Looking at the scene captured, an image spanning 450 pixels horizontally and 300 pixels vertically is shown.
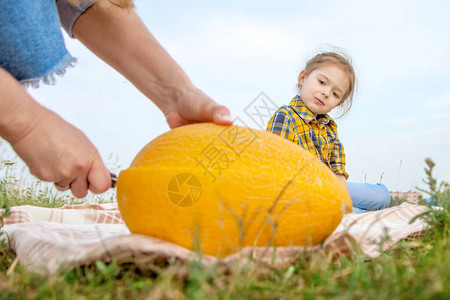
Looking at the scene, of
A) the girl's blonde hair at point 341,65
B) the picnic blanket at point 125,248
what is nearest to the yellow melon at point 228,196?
the picnic blanket at point 125,248

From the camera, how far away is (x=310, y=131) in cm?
434

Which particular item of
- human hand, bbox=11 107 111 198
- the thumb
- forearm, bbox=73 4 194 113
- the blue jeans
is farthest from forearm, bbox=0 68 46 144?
the blue jeans

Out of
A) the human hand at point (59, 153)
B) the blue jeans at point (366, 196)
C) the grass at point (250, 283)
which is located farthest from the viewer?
the blue jeans at point (366, 196)

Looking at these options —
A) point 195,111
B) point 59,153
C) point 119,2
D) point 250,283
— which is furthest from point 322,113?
point 250,283

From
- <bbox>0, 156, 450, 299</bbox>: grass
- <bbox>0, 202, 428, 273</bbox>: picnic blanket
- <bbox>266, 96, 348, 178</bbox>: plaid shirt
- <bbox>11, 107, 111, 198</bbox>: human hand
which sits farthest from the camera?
<bbox>266, 96, 348, 178</bbox>: plaid shirt

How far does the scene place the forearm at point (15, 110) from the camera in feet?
5.33

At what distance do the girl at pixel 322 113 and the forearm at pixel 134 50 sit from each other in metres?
1.83

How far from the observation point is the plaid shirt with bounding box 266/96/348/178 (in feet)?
13.5

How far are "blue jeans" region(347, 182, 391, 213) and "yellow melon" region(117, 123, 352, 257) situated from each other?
3.51 m

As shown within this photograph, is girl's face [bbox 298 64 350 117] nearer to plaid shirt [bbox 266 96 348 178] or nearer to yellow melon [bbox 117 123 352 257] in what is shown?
plaid shirt [bbox 266 96 348 178]

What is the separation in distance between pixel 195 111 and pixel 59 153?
2.53 feet

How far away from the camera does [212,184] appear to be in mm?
1537

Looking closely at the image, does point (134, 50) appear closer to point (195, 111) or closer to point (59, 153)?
point (195, 111)

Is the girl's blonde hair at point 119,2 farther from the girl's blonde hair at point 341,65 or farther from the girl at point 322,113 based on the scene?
the girl's blonde hair at point 341,65
